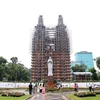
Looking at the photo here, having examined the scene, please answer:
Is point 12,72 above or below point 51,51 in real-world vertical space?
below

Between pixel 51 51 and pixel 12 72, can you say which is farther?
pixel 51 51

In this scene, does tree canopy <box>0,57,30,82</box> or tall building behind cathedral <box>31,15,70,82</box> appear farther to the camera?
tall building behind cathedral <box>31,15,70,82</box>

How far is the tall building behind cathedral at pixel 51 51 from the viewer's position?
3725 inches

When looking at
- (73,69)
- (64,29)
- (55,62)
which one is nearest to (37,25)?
(64,29)

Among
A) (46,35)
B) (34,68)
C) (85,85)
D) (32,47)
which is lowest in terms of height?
(85,85)

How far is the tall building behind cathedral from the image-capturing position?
3725 inches

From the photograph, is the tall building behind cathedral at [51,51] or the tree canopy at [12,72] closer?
the tree canopy at [12,72]

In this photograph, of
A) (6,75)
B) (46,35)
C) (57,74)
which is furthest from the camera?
(46,35)

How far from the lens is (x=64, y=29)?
3949 inches

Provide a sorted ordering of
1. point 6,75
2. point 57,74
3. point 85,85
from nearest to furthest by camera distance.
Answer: point 85,85 < point 6,75 < point 57,74

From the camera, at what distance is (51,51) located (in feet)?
326

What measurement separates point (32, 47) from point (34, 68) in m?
9.68

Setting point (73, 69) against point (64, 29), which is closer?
point (64, 29)

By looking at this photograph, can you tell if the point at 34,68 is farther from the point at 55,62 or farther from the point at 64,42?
the point at 64,42
